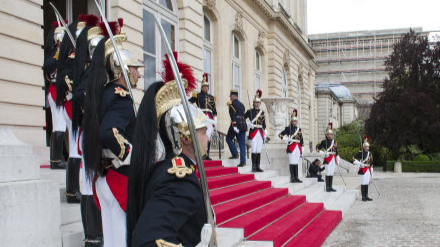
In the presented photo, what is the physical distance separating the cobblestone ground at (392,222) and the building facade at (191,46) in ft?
14.1

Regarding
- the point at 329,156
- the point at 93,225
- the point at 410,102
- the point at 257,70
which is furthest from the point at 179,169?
the point at 410,102

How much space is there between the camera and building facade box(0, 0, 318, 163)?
819 cm

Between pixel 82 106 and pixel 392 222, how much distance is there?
7.87 metres

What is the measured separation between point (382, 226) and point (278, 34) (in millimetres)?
18719

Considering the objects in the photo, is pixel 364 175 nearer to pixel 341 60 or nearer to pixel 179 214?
pixel 179 214

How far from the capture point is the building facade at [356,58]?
64.2m

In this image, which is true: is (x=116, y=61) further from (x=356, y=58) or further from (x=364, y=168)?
(x=356, y=58)

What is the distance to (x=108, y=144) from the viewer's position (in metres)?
3.09

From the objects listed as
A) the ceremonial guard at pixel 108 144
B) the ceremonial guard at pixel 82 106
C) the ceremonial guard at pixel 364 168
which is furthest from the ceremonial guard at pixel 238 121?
the ceremonial guard at pixel 108 144

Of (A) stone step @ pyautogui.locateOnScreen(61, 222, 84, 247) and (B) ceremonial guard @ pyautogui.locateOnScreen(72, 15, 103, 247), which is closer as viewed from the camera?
(B) ceremonial guard @ pyautogui.locateOnScreen(72, 15, 103, 247)

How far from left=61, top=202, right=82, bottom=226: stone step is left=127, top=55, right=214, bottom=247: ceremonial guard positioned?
2441 mm

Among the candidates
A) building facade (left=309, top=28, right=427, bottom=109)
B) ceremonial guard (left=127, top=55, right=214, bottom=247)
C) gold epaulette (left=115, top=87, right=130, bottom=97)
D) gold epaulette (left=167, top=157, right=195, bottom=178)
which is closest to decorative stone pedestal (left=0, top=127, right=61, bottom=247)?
gold epaulette (left=115, top=87, right=130, bottom=97)

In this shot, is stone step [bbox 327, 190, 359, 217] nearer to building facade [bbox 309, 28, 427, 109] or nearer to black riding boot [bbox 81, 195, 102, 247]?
black riding boot [bbox 81, 195, 102, 247]

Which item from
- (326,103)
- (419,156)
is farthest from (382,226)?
(326,103)
